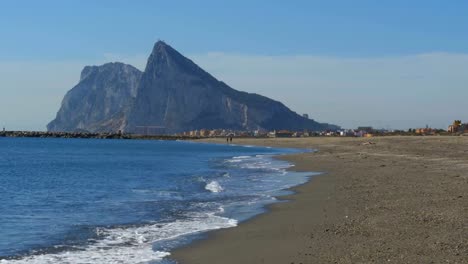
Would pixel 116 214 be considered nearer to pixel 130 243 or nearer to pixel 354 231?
pixel 130 243

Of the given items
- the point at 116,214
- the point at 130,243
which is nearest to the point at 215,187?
the point at 116,214

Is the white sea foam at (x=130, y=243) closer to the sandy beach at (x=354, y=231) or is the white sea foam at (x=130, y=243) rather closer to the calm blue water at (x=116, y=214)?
the calm blue water at (x=116, y=214)

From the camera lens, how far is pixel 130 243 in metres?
15.9

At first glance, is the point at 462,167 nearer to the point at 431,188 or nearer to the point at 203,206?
the point at 431,188

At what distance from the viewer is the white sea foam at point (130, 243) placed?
1387 centimetres

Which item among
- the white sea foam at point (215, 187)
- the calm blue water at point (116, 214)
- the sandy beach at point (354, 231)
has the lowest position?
the calm blue water at point (116, 214)

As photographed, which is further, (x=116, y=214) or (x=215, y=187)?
(x=215, y=187)

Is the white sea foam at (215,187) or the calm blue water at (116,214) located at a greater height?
the white sea foam at (215,187)

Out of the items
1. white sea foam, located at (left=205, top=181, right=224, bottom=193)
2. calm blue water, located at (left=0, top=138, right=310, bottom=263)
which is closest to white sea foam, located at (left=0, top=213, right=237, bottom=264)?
calm blue water, located at (left=0, top=138, right=310, bottom=263)

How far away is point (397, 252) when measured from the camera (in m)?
12.6

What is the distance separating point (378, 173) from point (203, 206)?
15.4 meters

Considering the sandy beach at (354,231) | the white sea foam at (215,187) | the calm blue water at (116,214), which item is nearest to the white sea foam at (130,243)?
the calm blue water at (116,214)

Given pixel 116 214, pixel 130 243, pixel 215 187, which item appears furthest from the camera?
pixel 215 187

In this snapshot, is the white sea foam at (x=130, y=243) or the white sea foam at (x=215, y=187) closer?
the white sea foam at (x=130, y=243)
